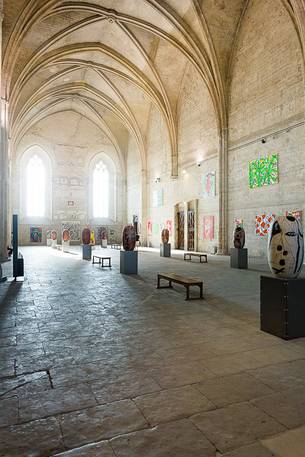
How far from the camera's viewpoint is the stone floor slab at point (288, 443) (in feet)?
6.33

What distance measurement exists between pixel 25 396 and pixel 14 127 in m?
22.7

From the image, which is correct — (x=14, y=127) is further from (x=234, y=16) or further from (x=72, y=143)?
(x=234, y=16)

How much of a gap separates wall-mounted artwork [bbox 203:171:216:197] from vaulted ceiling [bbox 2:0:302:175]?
9.15 feet

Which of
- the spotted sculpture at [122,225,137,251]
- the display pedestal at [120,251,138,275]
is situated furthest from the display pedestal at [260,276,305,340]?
the spotted sculpture at [122,225,137,251]

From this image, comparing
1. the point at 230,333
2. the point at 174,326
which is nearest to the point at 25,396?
the point at 174,326

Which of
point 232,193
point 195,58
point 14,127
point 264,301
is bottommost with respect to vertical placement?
point 264,301

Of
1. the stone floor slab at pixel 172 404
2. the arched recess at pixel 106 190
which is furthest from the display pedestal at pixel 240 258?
the arched recess at pixel 106 190

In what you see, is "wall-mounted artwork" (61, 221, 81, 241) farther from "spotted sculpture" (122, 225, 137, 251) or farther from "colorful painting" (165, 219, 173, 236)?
"spotted sculpture" (122, 225, 137, 251)

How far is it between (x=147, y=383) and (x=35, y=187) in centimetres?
2739

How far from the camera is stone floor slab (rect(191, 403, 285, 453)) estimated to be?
204 centimetres

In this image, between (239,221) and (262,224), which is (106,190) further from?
(262,224)

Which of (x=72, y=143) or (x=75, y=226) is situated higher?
(x=72, y=143)

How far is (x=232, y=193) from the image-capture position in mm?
16469

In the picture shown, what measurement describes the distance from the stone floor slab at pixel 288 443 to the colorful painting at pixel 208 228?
51.9 ft
